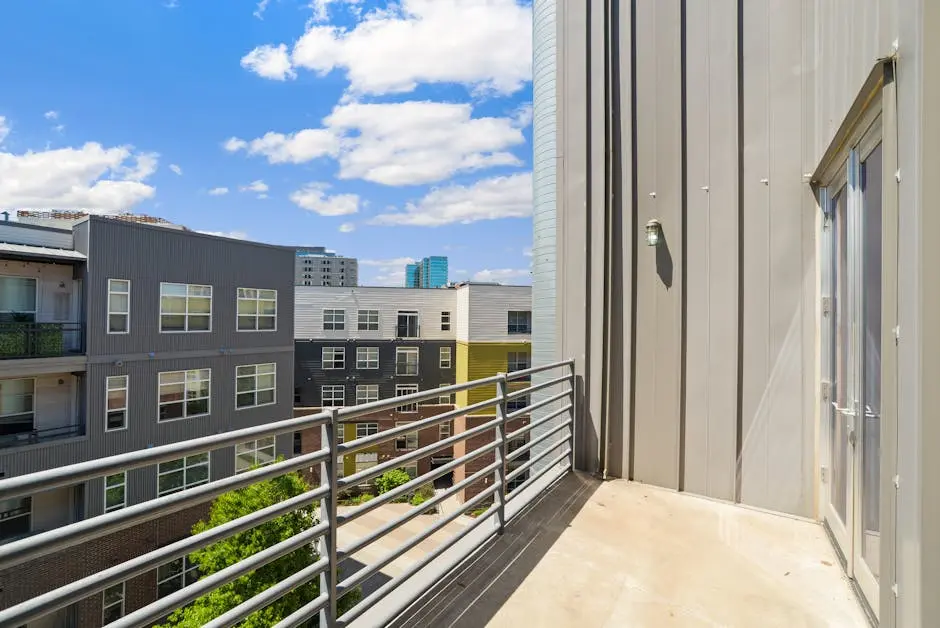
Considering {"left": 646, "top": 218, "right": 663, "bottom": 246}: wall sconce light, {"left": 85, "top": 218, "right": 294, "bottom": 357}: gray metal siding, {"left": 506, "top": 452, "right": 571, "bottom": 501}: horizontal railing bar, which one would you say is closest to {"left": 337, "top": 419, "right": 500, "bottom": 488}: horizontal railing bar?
{"left": 506, "top": 452, "right": 571, "bottom": 501}: horizontal railing bar

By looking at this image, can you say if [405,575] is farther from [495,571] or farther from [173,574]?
[173,574]

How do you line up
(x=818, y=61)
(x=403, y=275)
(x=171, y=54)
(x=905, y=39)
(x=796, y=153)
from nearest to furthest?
(x=905, y=39) → (x=818, y=61) → (x=796, y=153) → (x=171, y=54) → (x=403, y=275)

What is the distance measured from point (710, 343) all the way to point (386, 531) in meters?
2.19

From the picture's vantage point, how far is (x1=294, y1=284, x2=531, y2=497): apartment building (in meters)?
21.8

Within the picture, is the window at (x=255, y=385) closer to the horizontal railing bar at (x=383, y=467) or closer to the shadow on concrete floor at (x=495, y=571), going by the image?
the shadow on concrete floor at (x=495, y=571)

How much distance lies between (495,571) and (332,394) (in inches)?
818

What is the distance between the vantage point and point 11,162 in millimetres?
45031

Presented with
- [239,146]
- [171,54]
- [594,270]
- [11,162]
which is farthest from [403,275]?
[594,270]

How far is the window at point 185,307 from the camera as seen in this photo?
11672mm

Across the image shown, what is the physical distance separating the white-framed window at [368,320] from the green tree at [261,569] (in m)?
14.4

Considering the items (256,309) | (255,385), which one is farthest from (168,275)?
(255,385)

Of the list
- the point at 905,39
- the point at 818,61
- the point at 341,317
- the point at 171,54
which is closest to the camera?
the point at 905,39

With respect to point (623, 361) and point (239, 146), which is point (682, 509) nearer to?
point (623, 361)

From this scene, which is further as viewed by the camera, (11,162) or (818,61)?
(11,162)
